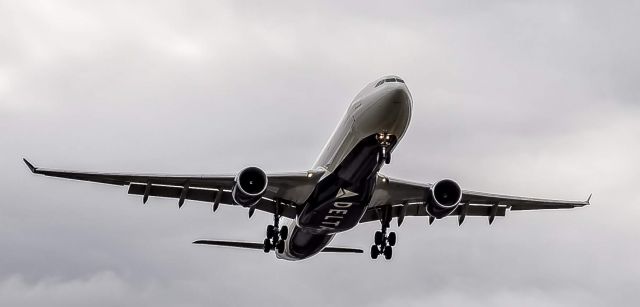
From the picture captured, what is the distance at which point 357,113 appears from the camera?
36.0 m

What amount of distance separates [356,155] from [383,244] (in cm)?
735

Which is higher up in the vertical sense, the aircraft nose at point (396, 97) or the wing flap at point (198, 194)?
the aircraft nose at point (396, 97)

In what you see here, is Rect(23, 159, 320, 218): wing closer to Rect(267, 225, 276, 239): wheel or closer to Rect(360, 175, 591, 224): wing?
Rect(267, 225, 276, 239): wheel

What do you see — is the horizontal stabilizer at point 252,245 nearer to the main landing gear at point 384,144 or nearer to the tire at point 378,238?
the tire at point 378,238

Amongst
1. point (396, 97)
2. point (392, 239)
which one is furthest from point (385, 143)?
point (392, 239)

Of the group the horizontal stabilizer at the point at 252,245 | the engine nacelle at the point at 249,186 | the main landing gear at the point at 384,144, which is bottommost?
the horizontal stabilizer at the point at 252,245

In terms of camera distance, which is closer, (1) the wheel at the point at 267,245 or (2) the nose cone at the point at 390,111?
(2) the nose cone at the point at 390,111

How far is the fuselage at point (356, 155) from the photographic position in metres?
34.7

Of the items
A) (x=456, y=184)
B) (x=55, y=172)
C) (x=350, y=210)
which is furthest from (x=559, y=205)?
(x=55, y=172)

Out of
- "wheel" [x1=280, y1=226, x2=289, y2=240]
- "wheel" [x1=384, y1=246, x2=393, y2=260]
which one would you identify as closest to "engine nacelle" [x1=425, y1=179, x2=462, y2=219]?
"wheel" [x1=384, y1=246, x2=393, y2=260]

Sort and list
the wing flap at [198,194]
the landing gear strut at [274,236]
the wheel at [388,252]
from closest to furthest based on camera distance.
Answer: the wing flap at [198,194]
the landing gear strut at [274,236]
the wheel at [388,252]

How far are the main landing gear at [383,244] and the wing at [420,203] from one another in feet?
2.41

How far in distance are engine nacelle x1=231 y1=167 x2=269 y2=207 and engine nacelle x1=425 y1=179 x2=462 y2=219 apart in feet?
21.0

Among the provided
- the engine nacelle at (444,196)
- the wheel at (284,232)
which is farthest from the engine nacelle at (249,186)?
the engine nacelle at (444,196)
